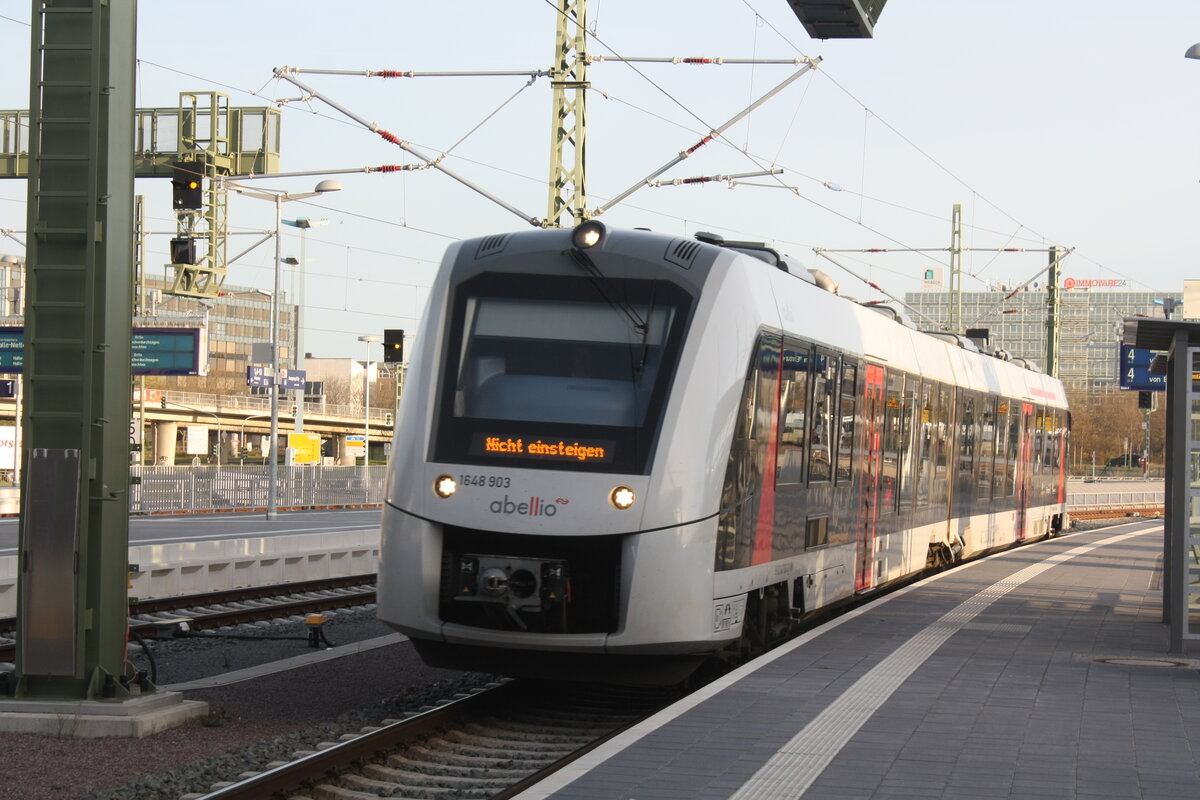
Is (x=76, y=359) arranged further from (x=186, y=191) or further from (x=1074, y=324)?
(x=1074, y=324)

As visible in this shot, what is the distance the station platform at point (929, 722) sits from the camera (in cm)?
732

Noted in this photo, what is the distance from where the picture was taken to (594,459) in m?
10.4

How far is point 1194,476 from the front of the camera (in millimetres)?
12414

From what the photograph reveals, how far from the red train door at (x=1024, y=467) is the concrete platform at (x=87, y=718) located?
760 inches

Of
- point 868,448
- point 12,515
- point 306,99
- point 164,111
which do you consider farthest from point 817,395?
point 12,515

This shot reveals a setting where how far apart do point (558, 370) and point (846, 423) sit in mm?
4647

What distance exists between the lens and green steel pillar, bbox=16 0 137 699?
10.1 m

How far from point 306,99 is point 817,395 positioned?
31.1 ft

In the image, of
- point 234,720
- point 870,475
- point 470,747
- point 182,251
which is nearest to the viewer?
point 470,747

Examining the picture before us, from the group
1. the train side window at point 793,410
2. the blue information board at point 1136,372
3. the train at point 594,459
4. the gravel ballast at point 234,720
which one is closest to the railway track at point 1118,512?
the blue information board at point 1136,372

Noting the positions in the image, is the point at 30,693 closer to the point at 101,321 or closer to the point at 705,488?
the point at 101,321

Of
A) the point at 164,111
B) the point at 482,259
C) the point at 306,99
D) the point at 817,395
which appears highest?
the point at 164,111

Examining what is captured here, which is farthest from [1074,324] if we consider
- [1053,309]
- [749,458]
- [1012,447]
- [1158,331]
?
[749,458]

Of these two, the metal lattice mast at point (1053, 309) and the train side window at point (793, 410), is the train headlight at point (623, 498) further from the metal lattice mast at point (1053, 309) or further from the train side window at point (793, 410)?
the metal lattice mast at point (1053, 309)
